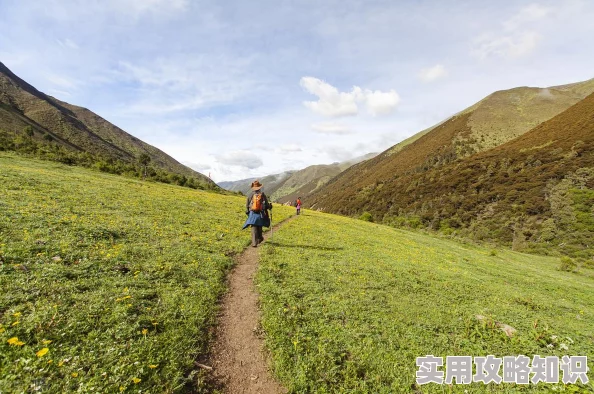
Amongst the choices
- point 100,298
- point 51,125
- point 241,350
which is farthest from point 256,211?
point 51,125

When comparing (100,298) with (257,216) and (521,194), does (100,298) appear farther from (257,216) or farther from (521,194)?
(521,194)

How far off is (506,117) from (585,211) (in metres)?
74.3

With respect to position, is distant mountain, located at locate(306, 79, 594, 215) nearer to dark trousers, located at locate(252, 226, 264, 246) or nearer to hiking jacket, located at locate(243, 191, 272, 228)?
dark trousers, located at locate(252, 226, 264, 246)

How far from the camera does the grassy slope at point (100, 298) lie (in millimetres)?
4762

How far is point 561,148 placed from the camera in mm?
55094

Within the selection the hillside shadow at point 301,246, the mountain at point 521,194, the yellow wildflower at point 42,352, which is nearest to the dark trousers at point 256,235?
the hillside shadow at point 301,246

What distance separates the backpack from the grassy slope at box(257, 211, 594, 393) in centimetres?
254

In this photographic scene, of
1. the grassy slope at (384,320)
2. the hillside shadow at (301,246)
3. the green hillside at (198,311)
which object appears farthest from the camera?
the hillside shadow at (301,246)

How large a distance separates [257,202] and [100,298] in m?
9.09

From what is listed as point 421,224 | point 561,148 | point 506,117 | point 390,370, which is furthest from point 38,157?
point 506,117

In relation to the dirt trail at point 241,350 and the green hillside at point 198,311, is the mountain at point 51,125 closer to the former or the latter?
the green hillside at point 198,311

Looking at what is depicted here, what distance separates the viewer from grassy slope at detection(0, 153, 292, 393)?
476 cm

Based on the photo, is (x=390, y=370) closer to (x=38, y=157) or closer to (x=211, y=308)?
(x=211, y=308)

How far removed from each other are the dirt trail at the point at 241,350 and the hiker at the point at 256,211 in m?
5.76
